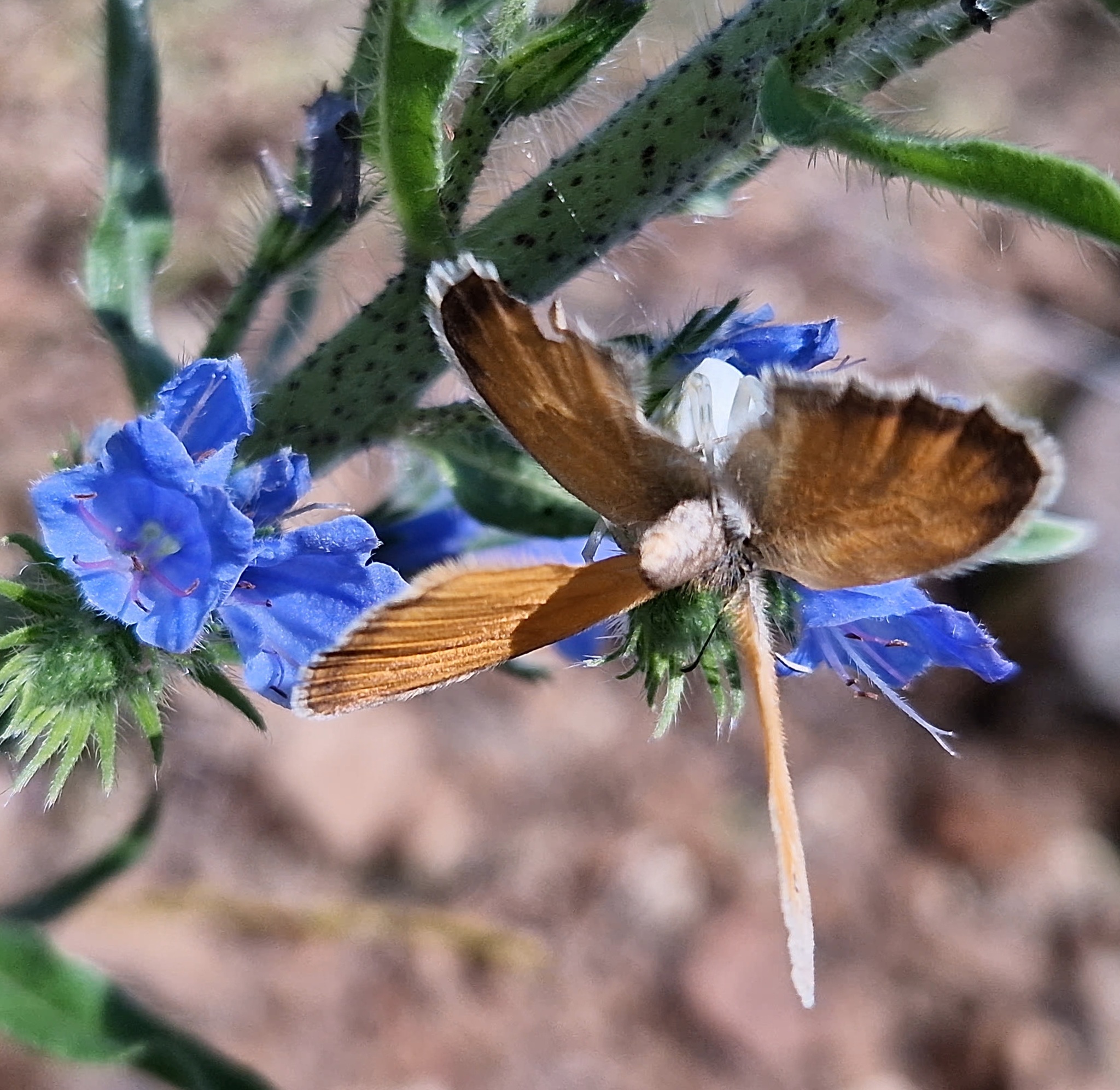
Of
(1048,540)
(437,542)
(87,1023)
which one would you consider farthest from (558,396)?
(87,1023)

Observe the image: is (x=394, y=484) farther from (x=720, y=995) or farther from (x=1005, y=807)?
(x=1005, y=807)

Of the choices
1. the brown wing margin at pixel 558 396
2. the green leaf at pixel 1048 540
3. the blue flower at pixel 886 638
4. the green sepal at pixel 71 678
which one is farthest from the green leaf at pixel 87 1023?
the green leaf at pixel 1048 540

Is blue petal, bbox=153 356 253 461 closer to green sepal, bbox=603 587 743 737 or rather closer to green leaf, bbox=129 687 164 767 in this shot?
green leaf, bbox=129 687 164 767

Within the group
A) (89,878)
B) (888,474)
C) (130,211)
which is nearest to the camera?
(888,474)

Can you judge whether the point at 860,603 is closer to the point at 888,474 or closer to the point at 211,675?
the point at 888,474

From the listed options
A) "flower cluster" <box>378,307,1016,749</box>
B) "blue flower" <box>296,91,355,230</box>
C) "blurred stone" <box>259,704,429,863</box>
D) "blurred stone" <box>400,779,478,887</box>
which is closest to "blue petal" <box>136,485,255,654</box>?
"flower cluster" <box>378,307,1016,749</box>

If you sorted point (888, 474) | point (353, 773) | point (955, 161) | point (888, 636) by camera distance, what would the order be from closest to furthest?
1. point (888, 474)
2. point (955, 161)
3. point (888, 636)
4. point (353, 773)
